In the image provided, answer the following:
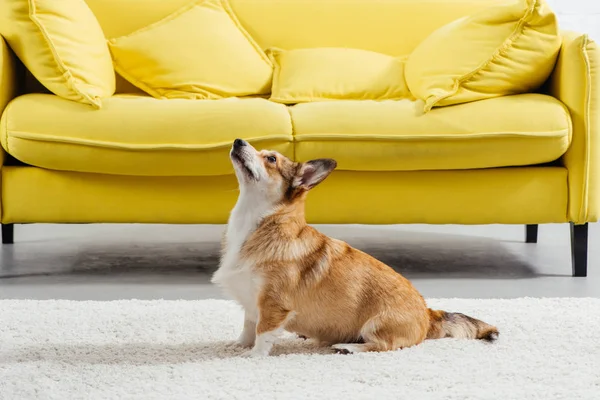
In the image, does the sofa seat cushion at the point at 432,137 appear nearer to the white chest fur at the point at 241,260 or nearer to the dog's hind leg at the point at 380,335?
the white chest fur at the point at 241,260

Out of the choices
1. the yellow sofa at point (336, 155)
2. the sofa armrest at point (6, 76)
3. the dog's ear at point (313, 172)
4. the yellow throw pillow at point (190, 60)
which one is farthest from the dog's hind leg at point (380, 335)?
the yellow throw pillow at point (190, 60)

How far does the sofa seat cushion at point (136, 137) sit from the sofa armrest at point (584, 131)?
91cm

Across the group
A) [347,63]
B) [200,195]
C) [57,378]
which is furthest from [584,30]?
[57,378]

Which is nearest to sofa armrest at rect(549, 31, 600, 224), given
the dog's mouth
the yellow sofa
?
the yellow sofa

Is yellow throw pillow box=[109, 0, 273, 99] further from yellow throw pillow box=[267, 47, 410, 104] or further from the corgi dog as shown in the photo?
the corgi dog

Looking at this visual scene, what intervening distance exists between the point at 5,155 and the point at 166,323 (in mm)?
942

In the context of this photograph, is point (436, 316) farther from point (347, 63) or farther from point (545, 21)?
point (347, 63)

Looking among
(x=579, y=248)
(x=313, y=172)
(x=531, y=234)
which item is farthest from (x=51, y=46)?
(x=531, y=234)

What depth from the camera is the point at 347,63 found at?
3270 mm

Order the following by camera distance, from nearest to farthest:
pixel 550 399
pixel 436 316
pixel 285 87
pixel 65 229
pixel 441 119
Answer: pixel 550 399, pixel 436 316, pixel 441 119, pixel 285 87, pixel 65 229

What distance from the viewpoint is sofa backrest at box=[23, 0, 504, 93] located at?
345 centimetres

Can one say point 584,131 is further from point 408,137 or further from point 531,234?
point 531,234

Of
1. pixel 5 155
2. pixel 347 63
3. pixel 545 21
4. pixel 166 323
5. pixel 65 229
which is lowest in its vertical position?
pixel 65 229

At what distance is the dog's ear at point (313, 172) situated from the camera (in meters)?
1.85
